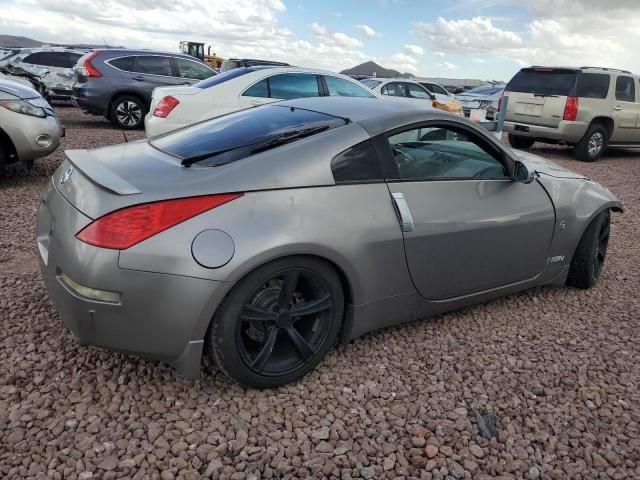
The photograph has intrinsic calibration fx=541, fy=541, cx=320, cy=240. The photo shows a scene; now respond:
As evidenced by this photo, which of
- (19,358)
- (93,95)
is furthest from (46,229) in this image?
(93,95)

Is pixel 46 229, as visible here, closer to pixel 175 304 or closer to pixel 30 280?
pixel 175 304

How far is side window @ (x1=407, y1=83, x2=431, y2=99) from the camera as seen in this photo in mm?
13750

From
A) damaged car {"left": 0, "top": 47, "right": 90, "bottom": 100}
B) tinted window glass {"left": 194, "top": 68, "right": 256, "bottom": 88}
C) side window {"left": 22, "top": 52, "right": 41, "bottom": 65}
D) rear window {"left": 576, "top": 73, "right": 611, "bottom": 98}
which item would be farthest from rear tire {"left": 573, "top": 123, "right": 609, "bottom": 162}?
side window {"left": 22, "top": 52, "right": 41, "bottom": 65}

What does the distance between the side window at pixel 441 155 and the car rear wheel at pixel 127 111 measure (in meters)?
9.45

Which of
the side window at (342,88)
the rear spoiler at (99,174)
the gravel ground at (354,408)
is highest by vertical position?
the side window at (342,88)

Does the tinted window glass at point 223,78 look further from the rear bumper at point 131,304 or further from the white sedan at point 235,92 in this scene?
the rear bumper at point 131,304

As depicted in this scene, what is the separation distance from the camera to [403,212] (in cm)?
276

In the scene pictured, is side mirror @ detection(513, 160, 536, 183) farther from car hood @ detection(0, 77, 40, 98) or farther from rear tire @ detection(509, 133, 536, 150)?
rear tire @ detection(509, 133, 536, 150)

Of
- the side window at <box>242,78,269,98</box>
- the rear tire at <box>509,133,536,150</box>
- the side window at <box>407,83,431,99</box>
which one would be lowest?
the rear tire at <box>509,133,536,150</box>

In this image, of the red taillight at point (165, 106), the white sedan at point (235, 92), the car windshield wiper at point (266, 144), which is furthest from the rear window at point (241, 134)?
the red taillight at point (165, 106)

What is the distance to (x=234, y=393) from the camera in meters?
2.55

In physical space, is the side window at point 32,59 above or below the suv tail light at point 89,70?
above

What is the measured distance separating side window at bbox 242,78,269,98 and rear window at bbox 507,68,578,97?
18.2ft

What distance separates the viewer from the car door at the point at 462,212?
2.86 m
